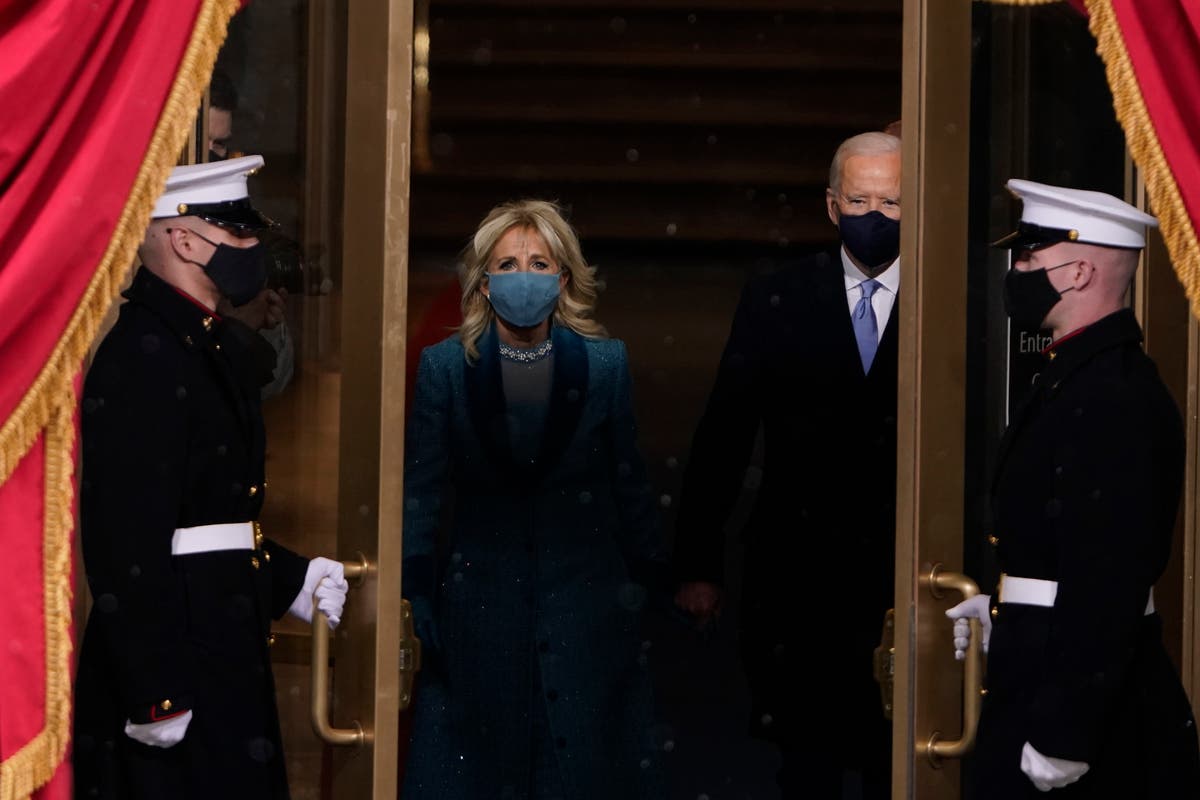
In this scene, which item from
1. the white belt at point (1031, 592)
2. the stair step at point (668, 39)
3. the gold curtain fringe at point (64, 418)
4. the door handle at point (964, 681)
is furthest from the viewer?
the stair step at point (668, 39)

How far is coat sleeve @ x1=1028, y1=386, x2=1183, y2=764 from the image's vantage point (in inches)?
95.7

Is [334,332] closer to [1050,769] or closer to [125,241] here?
[125,241]

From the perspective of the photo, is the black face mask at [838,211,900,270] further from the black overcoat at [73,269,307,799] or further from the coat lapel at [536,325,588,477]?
the black overcoat at [73,269,307,799]

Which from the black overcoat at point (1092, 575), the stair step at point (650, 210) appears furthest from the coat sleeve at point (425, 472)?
the stair step at point (650, 210)

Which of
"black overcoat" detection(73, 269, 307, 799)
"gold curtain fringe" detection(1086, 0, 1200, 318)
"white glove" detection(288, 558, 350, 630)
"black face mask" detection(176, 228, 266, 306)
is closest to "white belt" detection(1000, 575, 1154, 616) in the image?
"gold curtain fringe" detection(1086, 0, 1200, 318)

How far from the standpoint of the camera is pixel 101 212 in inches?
96.6

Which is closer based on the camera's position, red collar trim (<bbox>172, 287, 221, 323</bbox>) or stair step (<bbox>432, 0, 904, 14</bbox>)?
red collar trim (<bbox>172, 287, 221, 323</bbox>)

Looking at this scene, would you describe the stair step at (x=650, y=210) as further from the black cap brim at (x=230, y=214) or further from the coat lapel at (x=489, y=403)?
the black cap brim at (x=230, y=214)

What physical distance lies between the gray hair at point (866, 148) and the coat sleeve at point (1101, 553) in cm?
121

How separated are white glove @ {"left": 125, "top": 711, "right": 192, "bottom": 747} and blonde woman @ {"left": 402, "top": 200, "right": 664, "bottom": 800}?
1097 mm

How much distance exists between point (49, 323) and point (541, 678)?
1575mm

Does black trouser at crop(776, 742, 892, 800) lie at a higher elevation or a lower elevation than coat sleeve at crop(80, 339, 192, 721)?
lower

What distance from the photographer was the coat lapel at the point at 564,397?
3.74 meters

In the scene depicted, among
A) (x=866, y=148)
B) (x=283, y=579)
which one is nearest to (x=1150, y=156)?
(x=866, y=148)
